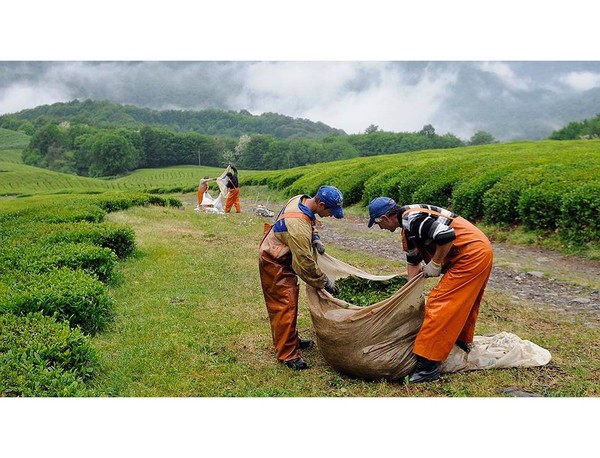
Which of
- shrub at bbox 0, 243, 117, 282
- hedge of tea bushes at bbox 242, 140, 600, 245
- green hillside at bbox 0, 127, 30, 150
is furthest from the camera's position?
green hillside at bbox 0, 127, 30, 150

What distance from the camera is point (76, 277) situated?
5.73m

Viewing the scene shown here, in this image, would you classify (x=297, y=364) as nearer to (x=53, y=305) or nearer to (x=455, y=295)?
(x=455, y=295)

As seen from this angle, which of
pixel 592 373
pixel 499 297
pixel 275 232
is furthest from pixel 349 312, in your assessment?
pixel 499 297

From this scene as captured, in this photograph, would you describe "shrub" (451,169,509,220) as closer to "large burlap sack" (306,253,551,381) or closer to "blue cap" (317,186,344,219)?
"large burlap sack" (306,253,551,381)

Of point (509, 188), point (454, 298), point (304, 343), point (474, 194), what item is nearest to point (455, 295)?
point (454, 298)

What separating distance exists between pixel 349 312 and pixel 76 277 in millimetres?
3506

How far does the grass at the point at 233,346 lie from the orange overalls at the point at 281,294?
0.73ft

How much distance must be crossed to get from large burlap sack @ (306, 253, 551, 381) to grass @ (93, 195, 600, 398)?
107mm

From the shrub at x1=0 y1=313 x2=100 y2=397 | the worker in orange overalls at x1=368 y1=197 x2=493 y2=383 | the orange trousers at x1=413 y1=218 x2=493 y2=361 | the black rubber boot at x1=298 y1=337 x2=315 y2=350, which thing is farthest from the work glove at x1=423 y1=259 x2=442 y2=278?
the shrub at x1=0 y1=313 x2=100 y2=397

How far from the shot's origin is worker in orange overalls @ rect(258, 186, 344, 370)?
4109mm

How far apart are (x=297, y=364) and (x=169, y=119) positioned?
2926 inches

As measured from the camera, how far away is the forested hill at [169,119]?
66000mm

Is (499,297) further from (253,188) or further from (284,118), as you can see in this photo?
(284,118)

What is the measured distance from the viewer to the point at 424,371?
3.97 meters
